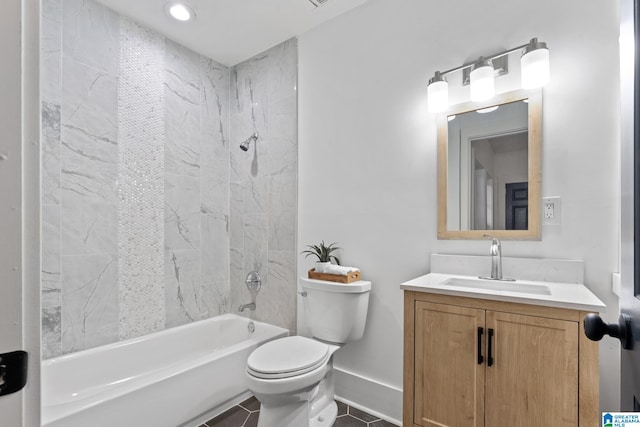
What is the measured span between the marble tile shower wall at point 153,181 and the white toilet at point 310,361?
548mm

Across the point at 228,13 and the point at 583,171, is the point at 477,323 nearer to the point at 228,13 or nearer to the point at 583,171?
the point at 583,171

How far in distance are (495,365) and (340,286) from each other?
0.86 metres

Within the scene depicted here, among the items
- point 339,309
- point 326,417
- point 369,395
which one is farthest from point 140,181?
point 369,395

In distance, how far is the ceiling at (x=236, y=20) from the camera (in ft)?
6.81

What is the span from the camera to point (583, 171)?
1412mm

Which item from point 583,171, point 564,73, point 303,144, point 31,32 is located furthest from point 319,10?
point 31,32

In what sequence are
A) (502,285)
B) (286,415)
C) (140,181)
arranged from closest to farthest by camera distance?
(502,285) < (286,415) < (140,181)

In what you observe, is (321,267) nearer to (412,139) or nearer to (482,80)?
(412,139)

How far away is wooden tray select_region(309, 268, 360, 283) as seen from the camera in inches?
74.6

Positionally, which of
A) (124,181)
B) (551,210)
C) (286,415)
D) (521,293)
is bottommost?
(286,415)

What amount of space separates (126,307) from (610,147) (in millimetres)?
2783

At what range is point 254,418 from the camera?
187 centimetres

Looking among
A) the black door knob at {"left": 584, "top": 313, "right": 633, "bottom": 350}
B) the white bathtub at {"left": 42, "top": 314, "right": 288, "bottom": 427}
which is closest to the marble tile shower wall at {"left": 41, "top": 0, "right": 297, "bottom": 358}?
the white bathtub at {"left": 42, "top": 314, "right": 288, "bottom": 427}

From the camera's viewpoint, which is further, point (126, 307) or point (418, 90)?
point (126, 307)
